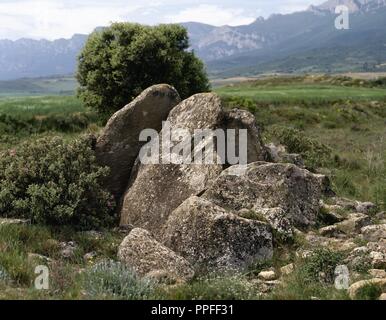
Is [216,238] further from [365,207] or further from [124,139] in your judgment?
[365,207]

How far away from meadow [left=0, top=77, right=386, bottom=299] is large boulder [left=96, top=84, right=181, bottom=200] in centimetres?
181

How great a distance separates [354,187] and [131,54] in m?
12.8

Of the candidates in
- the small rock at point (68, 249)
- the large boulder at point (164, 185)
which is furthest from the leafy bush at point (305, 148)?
the small rock at point (68, 249)

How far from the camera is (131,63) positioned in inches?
1013

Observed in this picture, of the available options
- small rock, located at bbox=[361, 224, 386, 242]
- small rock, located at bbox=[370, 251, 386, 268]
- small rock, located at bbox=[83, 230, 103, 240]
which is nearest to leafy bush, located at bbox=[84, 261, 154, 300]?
small rock, located at bbox=[83, 230, 103, 240]

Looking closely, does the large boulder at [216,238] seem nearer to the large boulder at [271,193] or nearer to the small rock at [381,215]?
the large boulder at [271,193]

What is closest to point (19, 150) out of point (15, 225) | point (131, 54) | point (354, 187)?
point (15, 225)

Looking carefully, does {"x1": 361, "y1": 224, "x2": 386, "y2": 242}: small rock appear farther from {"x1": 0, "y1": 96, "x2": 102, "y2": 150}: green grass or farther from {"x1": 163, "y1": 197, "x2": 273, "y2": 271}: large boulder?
{"x1": 0, "y1": 96, "x2": 102, "y2": 150}: green grass

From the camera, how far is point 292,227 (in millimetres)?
10867

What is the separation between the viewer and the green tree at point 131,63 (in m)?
25.6

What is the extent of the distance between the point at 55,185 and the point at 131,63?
15.1 m

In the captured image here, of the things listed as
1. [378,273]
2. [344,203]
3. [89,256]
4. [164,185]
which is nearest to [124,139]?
[164,185]

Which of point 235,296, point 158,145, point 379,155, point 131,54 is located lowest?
point 379,155
